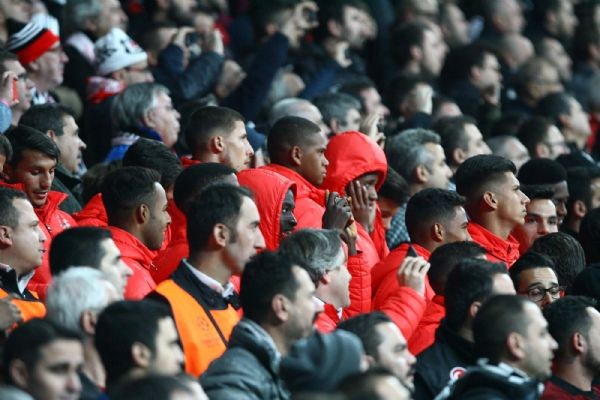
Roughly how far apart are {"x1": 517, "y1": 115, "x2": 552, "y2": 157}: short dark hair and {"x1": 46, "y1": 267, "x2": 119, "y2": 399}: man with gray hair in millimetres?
6493

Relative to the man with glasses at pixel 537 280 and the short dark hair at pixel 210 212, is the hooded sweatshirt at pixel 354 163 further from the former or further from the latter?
the short dark hair at pixel 210 212

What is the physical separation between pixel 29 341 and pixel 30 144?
9.61ft

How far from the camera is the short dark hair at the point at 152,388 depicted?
17.6 ft

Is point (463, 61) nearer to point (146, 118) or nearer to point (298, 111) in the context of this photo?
point (298, 111)

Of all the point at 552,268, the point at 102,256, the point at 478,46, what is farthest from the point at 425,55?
the point at 102,256

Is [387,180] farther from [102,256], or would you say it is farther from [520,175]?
[102,256]

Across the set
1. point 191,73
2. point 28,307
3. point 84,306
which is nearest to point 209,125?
point 28,307

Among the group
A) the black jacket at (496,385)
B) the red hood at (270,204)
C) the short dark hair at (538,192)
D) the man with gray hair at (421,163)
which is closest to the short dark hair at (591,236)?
the short dark hair at (538,192)

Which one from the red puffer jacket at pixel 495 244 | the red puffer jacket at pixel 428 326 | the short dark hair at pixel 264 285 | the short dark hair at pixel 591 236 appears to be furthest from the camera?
the short dark hair at pixel 591 236

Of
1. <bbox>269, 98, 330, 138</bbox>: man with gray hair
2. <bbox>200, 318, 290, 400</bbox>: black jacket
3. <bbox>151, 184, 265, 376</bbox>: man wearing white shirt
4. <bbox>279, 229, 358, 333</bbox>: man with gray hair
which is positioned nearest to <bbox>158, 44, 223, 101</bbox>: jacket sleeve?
<bbox>269, 98, 330, 138</bbox>: man with gray hair

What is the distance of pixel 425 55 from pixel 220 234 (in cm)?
718

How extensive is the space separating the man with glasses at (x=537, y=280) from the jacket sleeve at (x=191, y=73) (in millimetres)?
3993

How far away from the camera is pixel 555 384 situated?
7504mm

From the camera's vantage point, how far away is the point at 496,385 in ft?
21.8
